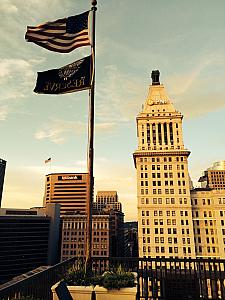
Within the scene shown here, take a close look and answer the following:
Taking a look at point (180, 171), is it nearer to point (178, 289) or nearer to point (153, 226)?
point (153, 226)

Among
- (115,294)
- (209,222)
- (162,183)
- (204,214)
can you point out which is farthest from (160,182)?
(115,294)

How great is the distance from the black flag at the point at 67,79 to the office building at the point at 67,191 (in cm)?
17140

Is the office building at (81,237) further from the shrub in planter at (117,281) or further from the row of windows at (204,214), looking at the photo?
the shrub in planter at (117,281)

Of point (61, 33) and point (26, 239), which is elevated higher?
point (61, 33)

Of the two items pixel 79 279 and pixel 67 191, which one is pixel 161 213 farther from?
pixel 67 191

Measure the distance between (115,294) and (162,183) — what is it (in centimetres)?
7686

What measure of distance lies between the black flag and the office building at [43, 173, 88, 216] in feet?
562

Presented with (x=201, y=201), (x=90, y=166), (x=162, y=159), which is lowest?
(x=90, y=166)

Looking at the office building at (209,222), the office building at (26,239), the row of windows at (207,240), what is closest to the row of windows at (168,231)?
the office building at (209,222)

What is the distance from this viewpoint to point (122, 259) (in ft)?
29.0

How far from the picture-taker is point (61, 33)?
10.8m

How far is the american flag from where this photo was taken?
1045cm

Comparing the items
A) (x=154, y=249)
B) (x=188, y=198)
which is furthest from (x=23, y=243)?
(x=188, y=198)

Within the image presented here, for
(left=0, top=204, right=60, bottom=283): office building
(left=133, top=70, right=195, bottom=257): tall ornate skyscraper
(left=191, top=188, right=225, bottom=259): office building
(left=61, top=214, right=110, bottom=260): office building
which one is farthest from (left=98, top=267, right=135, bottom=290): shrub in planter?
(left=61, top=214, right=110, bottom=260): office building
